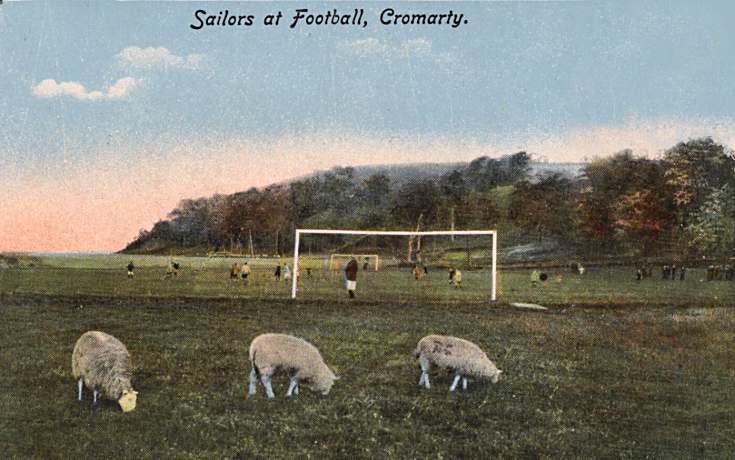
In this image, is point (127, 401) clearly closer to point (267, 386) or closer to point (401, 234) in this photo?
point (267, 386)

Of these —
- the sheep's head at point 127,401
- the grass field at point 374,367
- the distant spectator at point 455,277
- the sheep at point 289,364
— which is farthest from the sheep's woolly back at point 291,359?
the distant spectator at point 455,277

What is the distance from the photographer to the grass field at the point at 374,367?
373cm

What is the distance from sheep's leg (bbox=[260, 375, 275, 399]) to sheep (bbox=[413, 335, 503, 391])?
0.98 metres

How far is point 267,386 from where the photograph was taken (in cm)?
386

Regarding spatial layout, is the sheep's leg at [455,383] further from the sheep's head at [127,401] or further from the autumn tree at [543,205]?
the sheep's head at [127,401]

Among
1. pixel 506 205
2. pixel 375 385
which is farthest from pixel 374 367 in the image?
pixel 506 205

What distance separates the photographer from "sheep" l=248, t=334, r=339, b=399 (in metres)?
3.89

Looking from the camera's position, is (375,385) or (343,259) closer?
(375,385)

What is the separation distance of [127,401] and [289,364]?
102 centimetres

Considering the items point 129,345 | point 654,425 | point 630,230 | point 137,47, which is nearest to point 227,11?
point 137,47

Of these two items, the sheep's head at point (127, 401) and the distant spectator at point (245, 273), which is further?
the distant spectator at point (245, 273)

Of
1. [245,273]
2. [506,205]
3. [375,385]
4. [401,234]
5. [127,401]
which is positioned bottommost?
[127,401]

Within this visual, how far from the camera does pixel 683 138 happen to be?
14.2ft

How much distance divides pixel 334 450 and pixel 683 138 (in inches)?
128
